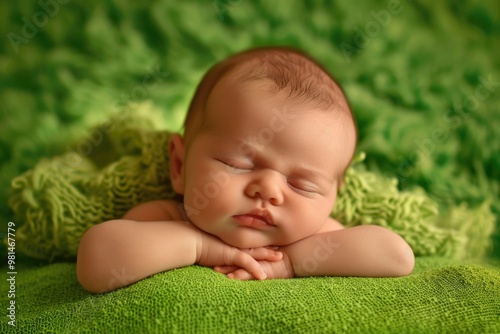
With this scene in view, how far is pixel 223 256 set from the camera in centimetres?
113

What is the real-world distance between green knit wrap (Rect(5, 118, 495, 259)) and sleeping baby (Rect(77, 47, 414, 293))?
0.21 m

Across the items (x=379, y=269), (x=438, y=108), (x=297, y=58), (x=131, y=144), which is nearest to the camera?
(x=379, y=269)

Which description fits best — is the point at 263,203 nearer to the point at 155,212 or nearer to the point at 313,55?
the point at 155,212

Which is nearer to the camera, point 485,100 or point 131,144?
point 131,144

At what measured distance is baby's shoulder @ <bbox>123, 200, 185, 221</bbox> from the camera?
125 cm

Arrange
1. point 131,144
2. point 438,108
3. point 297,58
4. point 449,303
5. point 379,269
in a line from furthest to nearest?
point 438,108 < point 131,144 < point 297,58 < point 379,269 < point 449,303

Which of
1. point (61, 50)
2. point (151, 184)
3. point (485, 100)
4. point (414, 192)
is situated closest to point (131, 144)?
point (151, 184)

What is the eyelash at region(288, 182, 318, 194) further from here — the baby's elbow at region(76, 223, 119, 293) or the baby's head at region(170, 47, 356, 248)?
the baby's elbow at region(76, 223, 119, 293)

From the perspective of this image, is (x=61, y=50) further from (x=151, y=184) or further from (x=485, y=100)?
(x=485, y=100)

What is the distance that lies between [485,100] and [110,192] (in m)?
1.17

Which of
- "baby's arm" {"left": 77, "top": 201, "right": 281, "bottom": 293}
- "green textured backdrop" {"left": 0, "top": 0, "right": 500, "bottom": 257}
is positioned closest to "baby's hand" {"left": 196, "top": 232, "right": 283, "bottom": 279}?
"baby's arm" {"left": 77, "top": 201, "right": 281, "bottom": 293}

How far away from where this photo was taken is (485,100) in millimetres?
1760

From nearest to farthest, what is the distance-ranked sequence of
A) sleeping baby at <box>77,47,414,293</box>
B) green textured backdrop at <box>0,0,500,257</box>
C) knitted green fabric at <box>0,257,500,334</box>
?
knitted green fabric at <box>0,257,500,334</box> → sleeping baby at <box>77,47,414,293</box> → green textured backdrop at <box>0,0,500,257</box>

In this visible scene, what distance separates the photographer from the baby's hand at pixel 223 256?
3.67 feet
